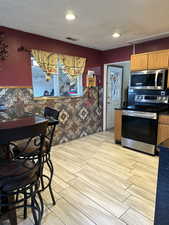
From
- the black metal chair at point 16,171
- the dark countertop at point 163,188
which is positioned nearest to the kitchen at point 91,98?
the dark countertop at point 163,188

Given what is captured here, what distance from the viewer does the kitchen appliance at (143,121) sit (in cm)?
298

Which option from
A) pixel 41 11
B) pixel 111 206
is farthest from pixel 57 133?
pixel 41 11

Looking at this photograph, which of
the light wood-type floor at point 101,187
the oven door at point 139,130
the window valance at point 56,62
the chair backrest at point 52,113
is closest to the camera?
the light wood-type floor at point 101,187

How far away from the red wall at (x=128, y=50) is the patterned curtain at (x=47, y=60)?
170 centimetres

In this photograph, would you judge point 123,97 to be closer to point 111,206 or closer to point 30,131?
point 111,206

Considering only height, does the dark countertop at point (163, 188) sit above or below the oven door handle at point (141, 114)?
below

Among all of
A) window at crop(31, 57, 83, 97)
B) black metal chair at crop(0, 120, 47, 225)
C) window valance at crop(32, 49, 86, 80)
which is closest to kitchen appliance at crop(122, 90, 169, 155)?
window at crop(31, 57, 83, 97)

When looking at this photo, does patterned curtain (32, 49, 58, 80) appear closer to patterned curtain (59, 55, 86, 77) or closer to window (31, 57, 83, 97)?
window (31, 57, 83, 97)

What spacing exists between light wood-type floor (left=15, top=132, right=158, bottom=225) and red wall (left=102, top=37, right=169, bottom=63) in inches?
94.9

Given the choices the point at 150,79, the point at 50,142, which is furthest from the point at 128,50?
the point at 50,142

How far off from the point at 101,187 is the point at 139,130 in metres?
1.59


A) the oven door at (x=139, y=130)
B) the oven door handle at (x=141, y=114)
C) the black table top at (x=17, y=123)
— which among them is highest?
the black table top at (x=17, y=123)

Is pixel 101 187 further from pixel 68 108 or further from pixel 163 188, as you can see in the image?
pixel 68 108

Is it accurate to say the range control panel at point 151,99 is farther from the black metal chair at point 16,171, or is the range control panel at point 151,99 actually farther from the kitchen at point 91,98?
the black metal chair at point 16,171
